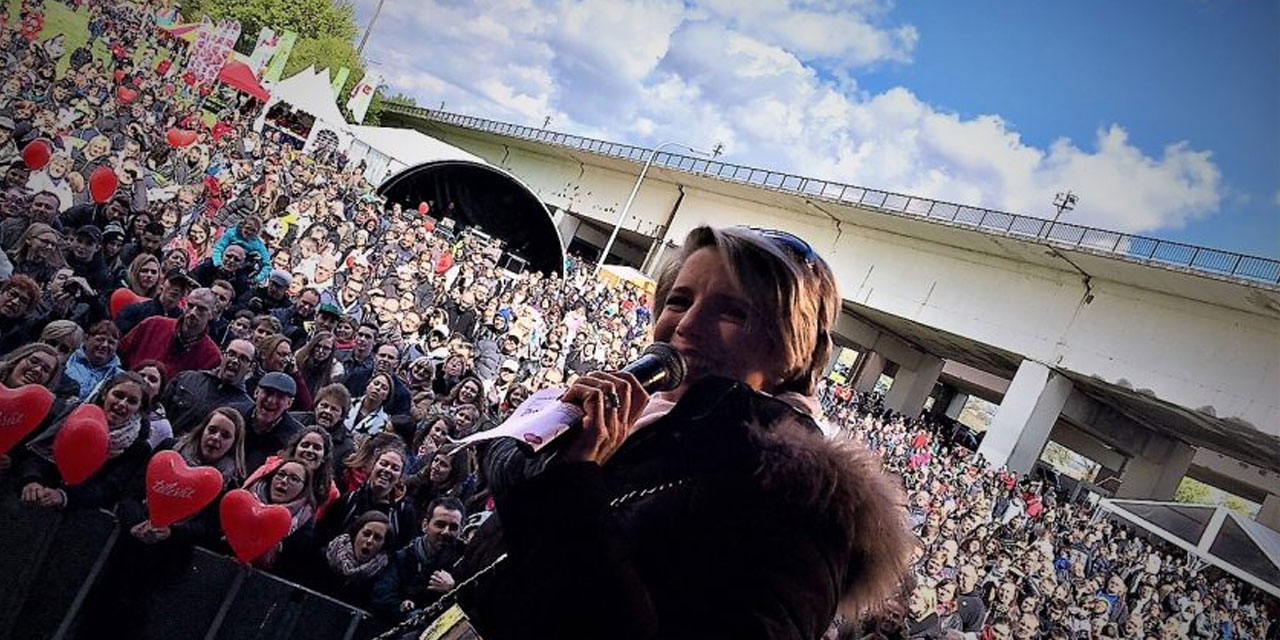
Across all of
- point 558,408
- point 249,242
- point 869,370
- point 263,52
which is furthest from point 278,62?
point 558,408

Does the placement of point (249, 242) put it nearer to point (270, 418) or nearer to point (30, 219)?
point (30, 219)

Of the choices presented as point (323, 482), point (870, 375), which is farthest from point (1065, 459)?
point (323, 482)

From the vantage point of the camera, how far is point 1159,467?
20875 millimetres

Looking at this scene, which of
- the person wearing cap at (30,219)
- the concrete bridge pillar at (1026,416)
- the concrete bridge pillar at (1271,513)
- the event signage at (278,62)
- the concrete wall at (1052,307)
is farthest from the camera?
the event signage at (278,62)

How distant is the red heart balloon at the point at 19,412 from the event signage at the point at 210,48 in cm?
1782

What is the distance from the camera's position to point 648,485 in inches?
37.9

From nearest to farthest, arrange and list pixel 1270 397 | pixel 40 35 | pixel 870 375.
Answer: pixel 40 35 → pixel 1270 397 → pixel 870 375

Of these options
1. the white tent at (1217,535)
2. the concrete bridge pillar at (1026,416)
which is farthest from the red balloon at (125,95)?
the white tent at (1217,535)

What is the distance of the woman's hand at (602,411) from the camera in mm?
945

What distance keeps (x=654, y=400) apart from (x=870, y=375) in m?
24.0

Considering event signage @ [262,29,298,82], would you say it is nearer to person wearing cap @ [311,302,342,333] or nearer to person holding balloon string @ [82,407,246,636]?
person wearing cap @ [311,302,342,333]

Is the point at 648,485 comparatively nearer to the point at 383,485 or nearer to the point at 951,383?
the point at 383,485

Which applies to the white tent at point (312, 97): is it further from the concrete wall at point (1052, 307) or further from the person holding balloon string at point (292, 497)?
the person holding balloon string at point (292, 497)

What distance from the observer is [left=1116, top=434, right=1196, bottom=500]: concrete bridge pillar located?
68.2 ft
